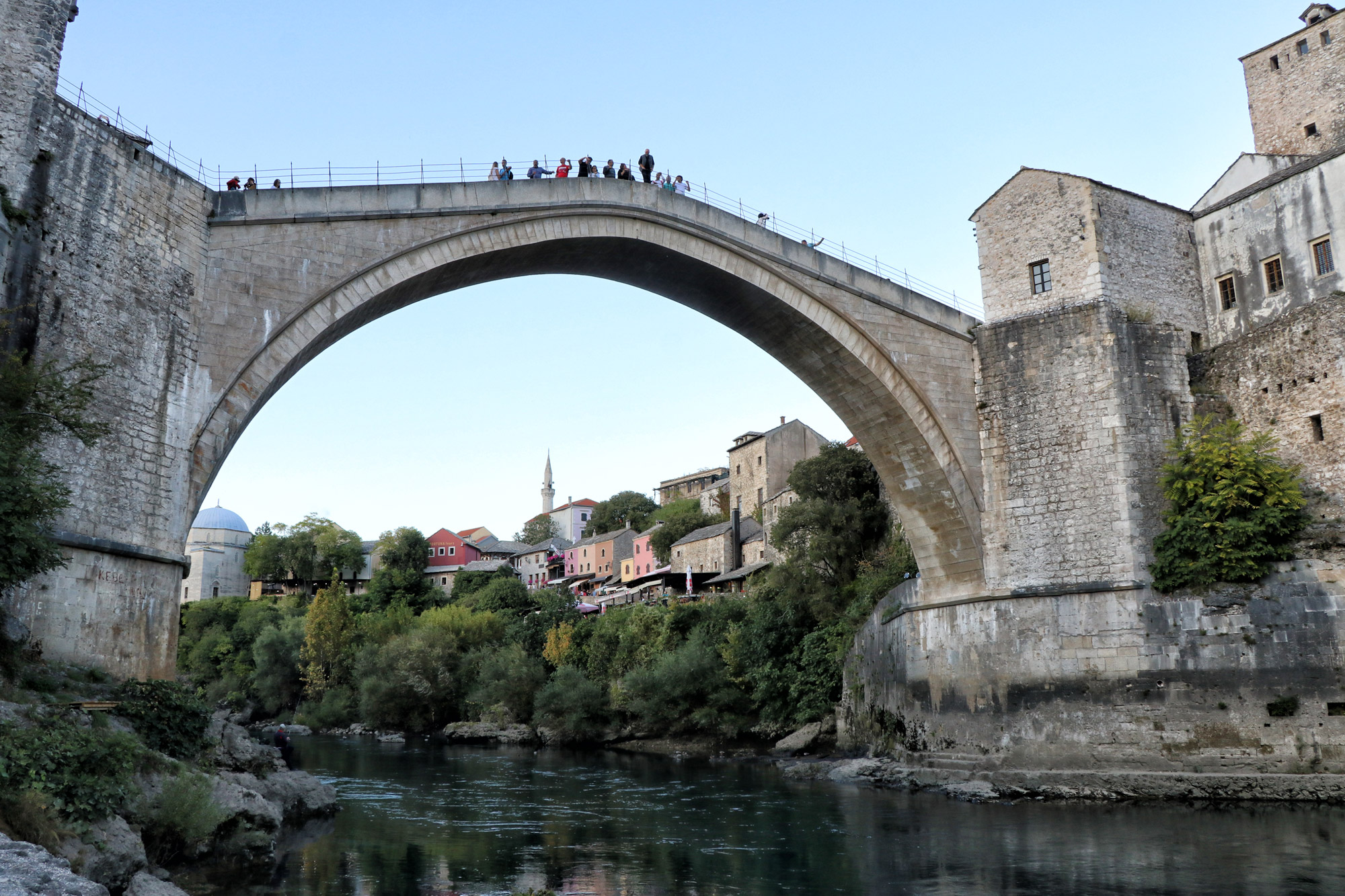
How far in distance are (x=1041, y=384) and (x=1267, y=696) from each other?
5.78m

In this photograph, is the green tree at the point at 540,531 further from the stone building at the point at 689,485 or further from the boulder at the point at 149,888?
the boulder at the point at 149,888

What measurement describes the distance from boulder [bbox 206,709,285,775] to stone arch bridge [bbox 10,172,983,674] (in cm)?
111

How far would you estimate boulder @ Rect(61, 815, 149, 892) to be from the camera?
728 centimetres

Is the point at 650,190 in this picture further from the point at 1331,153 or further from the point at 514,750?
the point at 514,750

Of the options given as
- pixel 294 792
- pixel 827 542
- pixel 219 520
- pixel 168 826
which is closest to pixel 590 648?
pixel 827 542

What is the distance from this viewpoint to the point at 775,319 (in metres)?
18.1

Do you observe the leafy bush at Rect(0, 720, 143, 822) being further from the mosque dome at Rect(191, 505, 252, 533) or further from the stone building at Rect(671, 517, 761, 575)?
the mosque dome at Rect(191, 505, 252, 533)

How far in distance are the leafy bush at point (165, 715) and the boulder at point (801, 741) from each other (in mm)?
14737

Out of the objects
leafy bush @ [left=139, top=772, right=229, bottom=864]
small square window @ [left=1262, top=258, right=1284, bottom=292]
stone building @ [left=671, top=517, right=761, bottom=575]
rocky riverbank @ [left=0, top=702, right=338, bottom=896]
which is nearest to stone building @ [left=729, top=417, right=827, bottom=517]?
stone building @ [left=671, top=517, right=761, bottom=575]

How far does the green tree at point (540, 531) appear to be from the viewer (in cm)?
7969

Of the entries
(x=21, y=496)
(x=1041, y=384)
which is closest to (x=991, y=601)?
(x=1041, y=384)

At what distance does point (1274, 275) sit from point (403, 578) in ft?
146

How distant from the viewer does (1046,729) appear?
15.6 meters

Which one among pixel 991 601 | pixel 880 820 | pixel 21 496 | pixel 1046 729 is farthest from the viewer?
pixel 991 601
